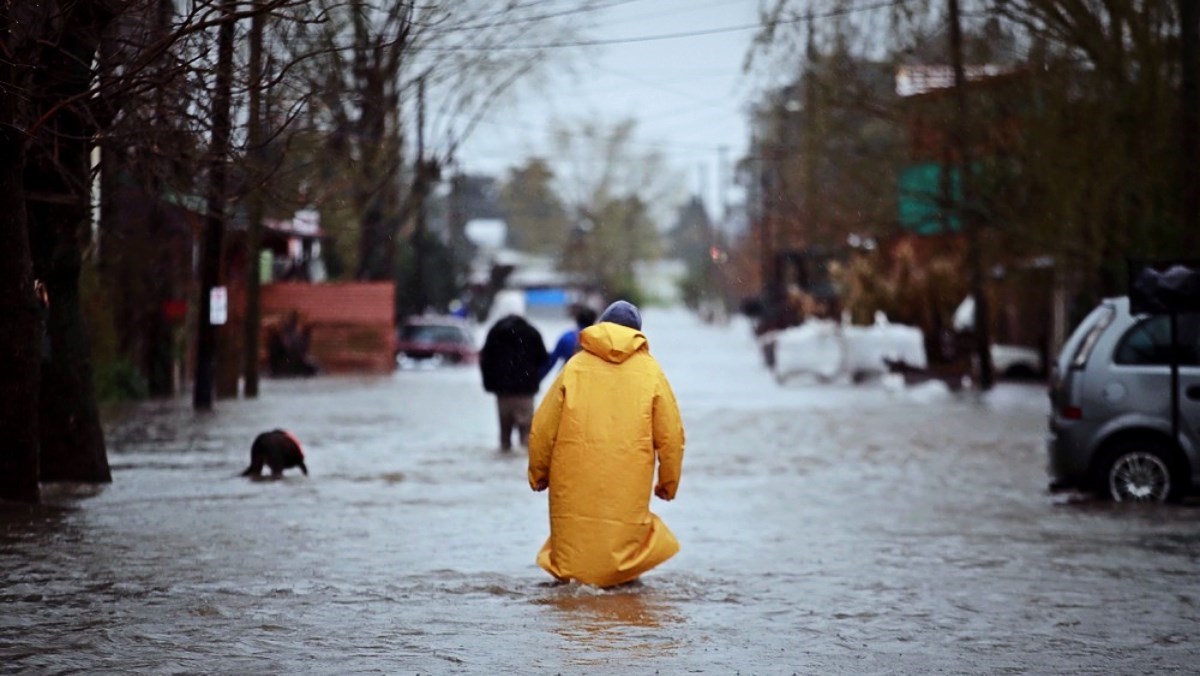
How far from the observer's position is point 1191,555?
13.4 meters

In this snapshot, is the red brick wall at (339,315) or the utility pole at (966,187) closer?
the utility pole at (966,187)

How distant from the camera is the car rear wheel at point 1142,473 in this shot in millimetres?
16891

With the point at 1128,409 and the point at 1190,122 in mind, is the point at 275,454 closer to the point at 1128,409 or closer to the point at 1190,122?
the point at 1128,409

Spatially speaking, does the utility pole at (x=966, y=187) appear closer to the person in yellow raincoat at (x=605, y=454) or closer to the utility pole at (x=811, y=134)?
the utility pole at (x=811, y=134)

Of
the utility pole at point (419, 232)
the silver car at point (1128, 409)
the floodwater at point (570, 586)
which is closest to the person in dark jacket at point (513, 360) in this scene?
the floodwater at point (570, 586)

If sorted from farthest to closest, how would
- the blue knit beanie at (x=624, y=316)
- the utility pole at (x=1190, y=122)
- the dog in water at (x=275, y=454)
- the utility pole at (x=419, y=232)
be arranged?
the utility pole at (x=419, y=232), the utility pole at (x=1190, y=122), the dog in water at (x=275, y=454), the blue knit beanie at (x=624, y=316)

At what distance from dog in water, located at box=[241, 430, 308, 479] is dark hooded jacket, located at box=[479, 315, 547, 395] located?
2379 mm

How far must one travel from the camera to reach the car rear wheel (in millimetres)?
16891

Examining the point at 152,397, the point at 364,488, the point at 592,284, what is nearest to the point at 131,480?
the point at 364,488

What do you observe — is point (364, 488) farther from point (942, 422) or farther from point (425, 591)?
point (942, 422)

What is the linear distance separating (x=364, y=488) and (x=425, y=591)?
6.85m

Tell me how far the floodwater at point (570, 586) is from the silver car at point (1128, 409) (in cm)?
41

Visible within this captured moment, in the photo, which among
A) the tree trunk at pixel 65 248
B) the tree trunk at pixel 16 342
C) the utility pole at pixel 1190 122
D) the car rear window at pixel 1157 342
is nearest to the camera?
the tree trunk at pixel 16 342

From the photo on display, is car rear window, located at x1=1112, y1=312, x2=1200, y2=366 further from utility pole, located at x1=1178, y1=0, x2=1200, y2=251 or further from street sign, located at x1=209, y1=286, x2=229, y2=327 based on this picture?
street sign, located at x1=209, y1=286, x2=229, y2=327
